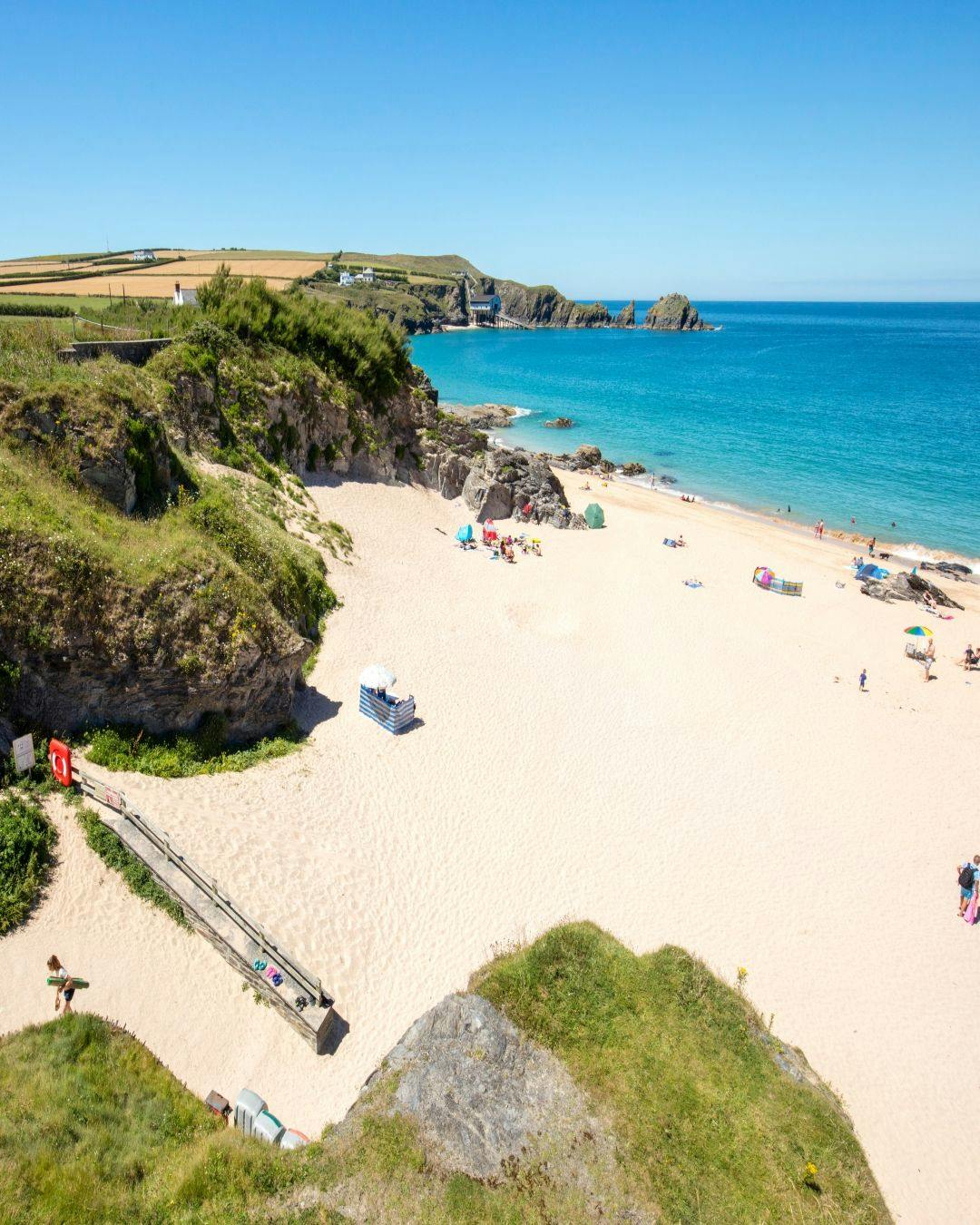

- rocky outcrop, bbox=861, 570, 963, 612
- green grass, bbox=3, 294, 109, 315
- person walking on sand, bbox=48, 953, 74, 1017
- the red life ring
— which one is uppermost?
green grass, bbox=3, 294, 109, 315

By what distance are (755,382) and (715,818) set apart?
3570 inches

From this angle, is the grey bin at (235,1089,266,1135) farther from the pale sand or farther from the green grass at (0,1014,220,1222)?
the pale sand

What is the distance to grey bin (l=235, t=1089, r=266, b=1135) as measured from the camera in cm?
823

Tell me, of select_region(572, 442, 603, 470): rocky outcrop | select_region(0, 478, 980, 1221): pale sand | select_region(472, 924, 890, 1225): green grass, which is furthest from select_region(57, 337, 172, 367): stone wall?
select_region(572, 442, 603, 470): rocky outcrop

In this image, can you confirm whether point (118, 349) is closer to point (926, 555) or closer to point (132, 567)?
point (132, 567)

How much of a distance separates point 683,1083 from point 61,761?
10.9 meters

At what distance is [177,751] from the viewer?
43.5 feet

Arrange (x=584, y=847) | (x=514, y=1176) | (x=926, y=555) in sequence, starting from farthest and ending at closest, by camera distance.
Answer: (x=926, y=555)
(x=584, y=847)
(x=514, y=1176)

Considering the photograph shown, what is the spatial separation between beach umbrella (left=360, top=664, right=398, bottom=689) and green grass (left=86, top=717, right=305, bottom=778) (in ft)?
7.77

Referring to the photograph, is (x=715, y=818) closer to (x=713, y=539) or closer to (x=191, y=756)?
(x=191, y=756)

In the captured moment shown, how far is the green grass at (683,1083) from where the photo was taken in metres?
8.05

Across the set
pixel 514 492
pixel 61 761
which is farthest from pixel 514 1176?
pixel 514 492

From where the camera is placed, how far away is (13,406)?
14078 mm

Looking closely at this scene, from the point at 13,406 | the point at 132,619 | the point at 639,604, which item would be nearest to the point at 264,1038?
the point at 132,619
